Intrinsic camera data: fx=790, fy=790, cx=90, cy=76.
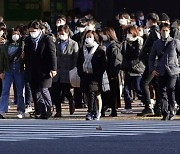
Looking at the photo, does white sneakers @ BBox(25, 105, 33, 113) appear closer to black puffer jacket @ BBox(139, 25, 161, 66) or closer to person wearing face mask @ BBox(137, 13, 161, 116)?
person wearing face mask @ BBox(137, 13, 161, 116)

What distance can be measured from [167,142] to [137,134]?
1055 millimetres

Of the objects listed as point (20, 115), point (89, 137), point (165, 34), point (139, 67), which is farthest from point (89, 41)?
point (89, 137)

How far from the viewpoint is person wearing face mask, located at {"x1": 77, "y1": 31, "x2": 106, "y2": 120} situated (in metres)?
16.0

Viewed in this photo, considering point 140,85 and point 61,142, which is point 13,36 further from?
point 61,142

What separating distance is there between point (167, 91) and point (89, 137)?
8.61 feet

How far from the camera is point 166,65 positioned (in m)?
15.7

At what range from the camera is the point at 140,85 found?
668 inches

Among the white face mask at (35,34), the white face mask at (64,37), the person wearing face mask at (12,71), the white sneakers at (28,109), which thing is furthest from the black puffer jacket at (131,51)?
the white sneakers at (28,109)

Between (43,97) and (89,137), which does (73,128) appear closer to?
(89,137)

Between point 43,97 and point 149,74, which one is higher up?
point 149,74

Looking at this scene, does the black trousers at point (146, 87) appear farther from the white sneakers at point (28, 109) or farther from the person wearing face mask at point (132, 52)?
the white sneakers at point (28, 109)

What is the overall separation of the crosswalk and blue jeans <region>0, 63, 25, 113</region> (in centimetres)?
71

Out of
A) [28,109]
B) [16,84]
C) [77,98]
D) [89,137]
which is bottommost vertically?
[89,137]

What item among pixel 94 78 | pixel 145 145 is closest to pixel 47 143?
pixel 145 145
